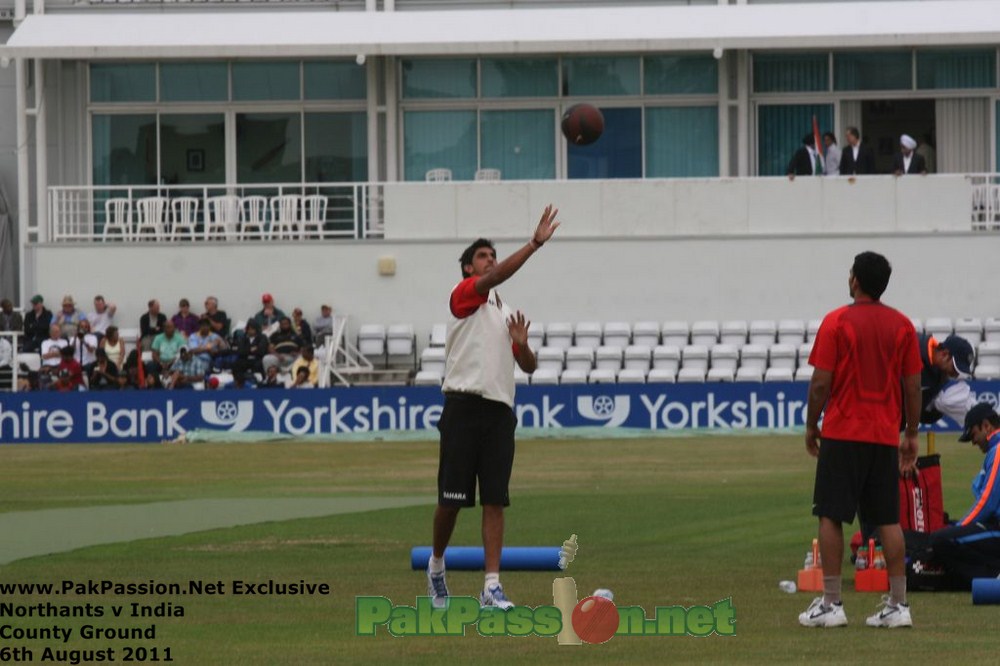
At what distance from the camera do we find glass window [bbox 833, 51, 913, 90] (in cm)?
3878

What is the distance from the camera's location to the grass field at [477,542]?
Answer: 923 cm

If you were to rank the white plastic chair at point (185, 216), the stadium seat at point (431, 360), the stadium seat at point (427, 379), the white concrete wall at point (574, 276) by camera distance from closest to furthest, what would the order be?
the stadium seat at point (427, 379) < the stadium seat at point (431, 360) < the white concrete wall at point (574, 276) < the white plastic chair at point (185, 216)

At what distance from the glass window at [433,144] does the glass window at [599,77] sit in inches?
87.7

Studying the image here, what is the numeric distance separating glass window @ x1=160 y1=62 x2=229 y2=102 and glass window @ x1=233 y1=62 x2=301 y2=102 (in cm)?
28

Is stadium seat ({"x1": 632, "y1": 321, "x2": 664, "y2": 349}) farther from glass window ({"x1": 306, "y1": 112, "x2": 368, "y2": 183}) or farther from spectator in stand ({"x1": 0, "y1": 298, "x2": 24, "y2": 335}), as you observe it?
spectator in stand ({"x1": 0, "y1": 298, "x2": 24, "y2": 335})

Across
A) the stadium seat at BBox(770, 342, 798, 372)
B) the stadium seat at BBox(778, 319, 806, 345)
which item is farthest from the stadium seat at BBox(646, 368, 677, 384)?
the stadium seat at BBox(778, 319, 806, 345)

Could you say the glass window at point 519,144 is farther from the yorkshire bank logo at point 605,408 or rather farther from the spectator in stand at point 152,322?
the yorkshire bank logo at point 605,408

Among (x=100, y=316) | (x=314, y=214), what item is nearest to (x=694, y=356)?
(x=314, y=214)

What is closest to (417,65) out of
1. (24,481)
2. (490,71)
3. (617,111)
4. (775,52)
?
(490,71)

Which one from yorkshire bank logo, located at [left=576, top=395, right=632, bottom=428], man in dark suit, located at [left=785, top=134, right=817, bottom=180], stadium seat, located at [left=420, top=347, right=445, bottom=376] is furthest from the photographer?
man in dark suit, located at [left=785, top=134, right=817, bottom=180]

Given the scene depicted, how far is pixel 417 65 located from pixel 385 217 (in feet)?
14.5

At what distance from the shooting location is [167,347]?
32.8 meters

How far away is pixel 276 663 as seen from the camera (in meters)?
8.70

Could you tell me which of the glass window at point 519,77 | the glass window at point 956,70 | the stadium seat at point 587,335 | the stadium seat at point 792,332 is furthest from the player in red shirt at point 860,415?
the glass window at point 956,70
